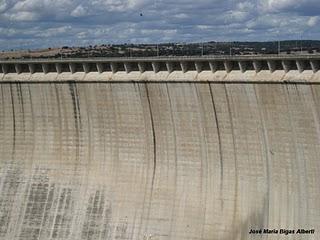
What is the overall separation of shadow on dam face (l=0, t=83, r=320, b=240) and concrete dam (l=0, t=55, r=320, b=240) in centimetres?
5

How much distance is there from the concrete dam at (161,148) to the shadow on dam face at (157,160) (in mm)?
54

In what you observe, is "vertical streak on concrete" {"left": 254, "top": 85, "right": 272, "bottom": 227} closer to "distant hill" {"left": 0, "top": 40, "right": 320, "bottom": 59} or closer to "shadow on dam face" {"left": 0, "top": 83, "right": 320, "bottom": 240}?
"shadow on dam face" {"left": 0, "top": 83, "right": 320, "bottom": 240}

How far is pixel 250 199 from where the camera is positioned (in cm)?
2959

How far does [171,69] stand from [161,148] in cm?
395

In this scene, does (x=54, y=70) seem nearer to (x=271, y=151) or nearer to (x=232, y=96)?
(x=232, y=96)

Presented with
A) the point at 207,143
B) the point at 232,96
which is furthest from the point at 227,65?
the point at 207,143

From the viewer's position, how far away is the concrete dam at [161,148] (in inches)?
1107

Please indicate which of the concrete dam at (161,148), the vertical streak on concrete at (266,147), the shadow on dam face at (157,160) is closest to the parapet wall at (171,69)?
the concrete dam at (161,148)

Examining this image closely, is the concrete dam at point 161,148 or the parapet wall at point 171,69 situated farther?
the parapet wall at point 171,69

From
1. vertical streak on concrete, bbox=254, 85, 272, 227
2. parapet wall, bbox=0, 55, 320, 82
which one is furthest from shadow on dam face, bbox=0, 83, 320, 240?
parapet wall, bbox=0, 55, 320, 82

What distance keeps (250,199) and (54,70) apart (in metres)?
14.0

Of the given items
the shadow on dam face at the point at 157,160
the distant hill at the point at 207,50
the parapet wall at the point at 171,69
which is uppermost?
the distant hill at the point at 207,50

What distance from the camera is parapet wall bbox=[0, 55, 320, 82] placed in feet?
92.7

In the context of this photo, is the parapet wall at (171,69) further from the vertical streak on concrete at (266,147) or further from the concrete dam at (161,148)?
the vertical streak on concrete at (266,147)
